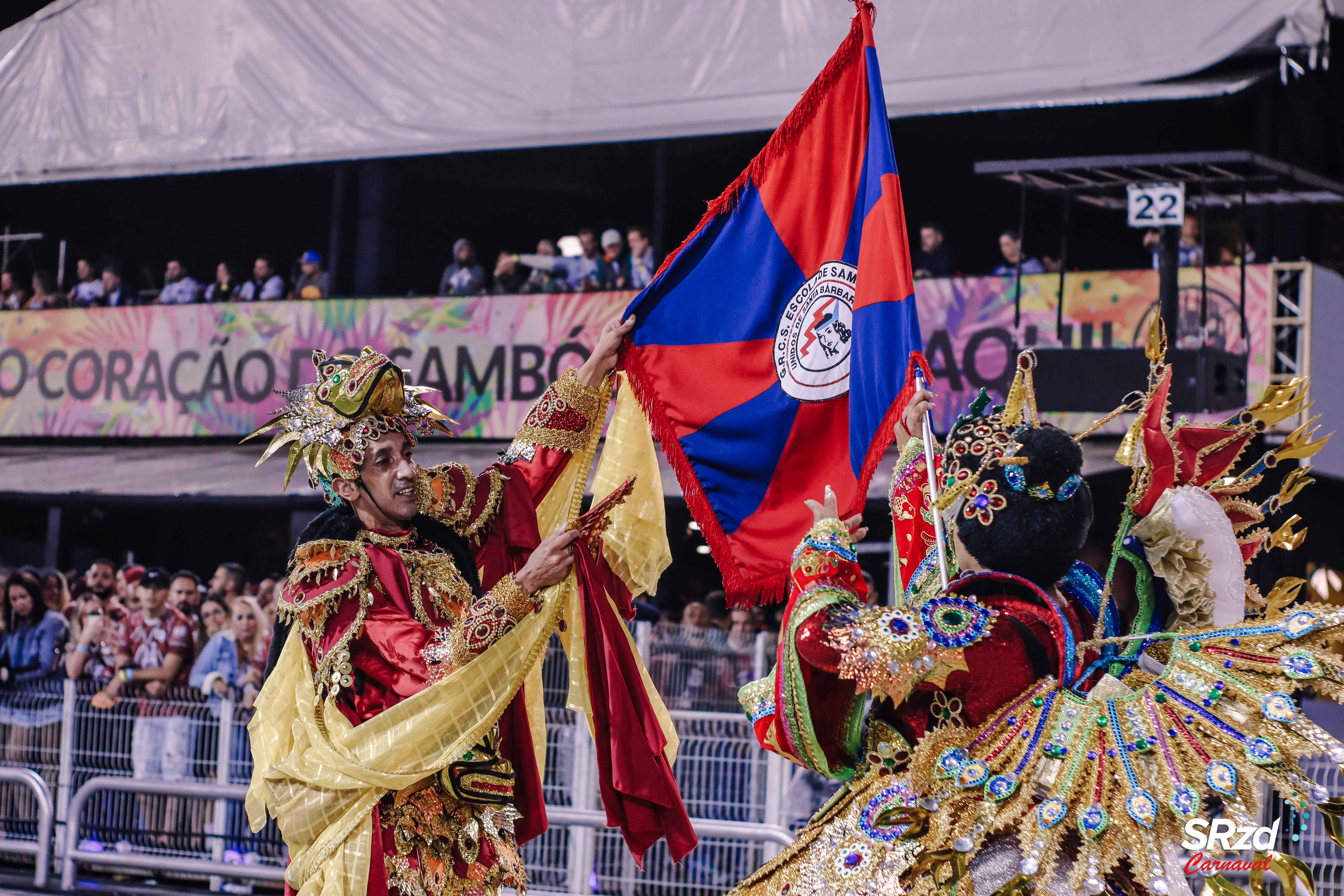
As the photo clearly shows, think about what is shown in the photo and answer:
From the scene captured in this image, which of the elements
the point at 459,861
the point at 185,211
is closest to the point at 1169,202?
the point at 459,861

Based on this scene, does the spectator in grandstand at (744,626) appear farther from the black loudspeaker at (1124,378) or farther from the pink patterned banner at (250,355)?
the pink patterned banner at (250,355)

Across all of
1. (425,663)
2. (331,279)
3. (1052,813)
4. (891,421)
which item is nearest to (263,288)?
(331,279)

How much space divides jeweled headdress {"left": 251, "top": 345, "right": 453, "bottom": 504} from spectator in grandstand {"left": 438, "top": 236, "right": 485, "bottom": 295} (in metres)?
8.02

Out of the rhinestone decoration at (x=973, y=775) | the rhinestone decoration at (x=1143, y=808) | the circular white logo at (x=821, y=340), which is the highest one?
the circular white logo at (x=821, y=340)

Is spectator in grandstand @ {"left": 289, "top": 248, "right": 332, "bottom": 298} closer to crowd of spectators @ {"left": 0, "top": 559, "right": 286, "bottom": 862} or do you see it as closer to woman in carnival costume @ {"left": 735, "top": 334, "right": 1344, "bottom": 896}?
crowd of spectators @ {"left": 0, "top": 559, "right": 286, "bottom": 862}

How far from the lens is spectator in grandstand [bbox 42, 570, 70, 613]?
972 cm

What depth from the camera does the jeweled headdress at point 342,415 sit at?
3727 mm

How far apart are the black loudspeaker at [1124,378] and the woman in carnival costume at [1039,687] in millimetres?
4698

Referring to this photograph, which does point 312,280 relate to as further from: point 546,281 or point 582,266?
point 582,266

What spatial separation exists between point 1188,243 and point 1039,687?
7876mm

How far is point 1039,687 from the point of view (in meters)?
2.56

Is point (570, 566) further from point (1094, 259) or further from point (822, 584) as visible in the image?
point (1094, 259)

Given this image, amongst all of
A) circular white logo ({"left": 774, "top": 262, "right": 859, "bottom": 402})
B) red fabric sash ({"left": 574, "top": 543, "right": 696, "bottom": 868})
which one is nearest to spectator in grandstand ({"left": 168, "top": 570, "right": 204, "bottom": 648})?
red fabric sash ({"left": 574, "top": 543, "right": 696, "bottom": 868})

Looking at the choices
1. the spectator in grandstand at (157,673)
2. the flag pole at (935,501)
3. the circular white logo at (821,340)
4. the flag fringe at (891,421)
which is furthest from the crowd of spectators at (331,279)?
the flag pole at (935,501)
